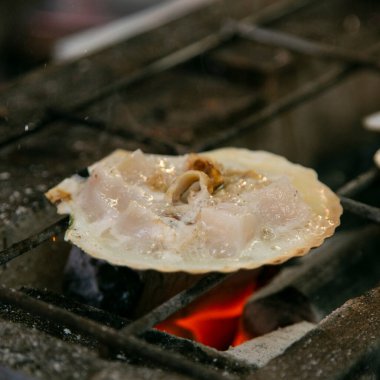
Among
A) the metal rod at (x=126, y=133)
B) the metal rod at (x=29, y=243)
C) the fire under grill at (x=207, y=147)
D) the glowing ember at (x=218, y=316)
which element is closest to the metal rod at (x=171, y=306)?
the fire under grill at (x=207, y=147)

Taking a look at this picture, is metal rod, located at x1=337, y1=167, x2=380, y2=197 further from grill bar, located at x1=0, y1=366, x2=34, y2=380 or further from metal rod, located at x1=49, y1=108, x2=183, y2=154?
grill bar, located at x1=0, y1=366, x2=34, y2=380

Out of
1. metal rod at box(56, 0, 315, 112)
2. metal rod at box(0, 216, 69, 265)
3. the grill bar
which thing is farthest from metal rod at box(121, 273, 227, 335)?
metal rod at box(56, 0, 315, 112)

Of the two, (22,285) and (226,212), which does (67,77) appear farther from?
(226,212)

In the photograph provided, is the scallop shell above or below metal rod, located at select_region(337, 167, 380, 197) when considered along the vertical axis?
above

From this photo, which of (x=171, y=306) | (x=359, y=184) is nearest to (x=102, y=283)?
(x=171, y=306)

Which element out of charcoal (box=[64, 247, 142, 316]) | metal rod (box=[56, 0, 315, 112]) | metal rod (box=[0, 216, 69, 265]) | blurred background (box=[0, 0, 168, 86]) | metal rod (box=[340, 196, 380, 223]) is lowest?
blurred background (box=[0, 0, 168, 86])

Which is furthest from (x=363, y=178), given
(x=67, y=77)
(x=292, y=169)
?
(x=67, y=77)

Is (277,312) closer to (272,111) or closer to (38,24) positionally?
(272,111)

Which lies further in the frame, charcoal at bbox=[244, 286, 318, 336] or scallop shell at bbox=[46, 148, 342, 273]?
charcoal at bbox=[244, 286, 318, 336]
